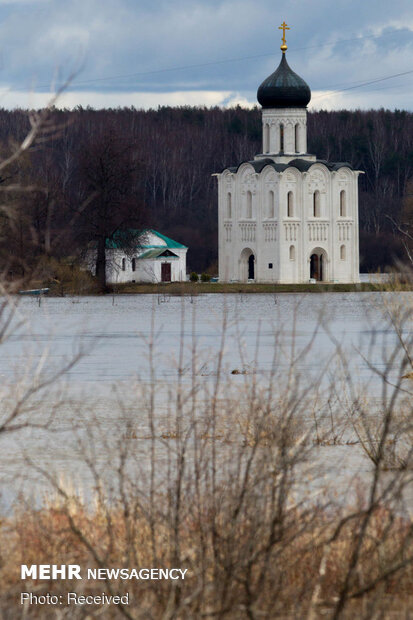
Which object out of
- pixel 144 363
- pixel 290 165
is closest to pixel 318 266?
pixel 290 165

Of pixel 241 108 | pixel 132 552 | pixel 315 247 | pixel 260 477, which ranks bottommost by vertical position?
pixel 132 552

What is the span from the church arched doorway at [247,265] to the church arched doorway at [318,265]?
8.80 feet

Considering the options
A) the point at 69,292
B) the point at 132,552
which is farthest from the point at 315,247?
the point at 132,552

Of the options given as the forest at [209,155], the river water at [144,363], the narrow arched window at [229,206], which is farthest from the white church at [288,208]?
the river water at [144,363]

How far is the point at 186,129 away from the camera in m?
83.6

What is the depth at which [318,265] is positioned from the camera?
56062mm

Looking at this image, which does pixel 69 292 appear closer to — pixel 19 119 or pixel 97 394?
pixel 19 119

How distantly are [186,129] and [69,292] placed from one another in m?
41.8

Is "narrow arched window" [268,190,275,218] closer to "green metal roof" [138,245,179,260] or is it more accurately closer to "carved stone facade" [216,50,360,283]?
"carved stone facade" [216,50,360,283]

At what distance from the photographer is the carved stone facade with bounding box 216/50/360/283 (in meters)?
54.9

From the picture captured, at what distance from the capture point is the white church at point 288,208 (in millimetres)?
54844

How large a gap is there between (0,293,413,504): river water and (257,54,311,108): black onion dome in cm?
2119

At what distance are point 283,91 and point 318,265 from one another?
7.91 meters

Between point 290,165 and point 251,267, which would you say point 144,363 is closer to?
point 290,165
